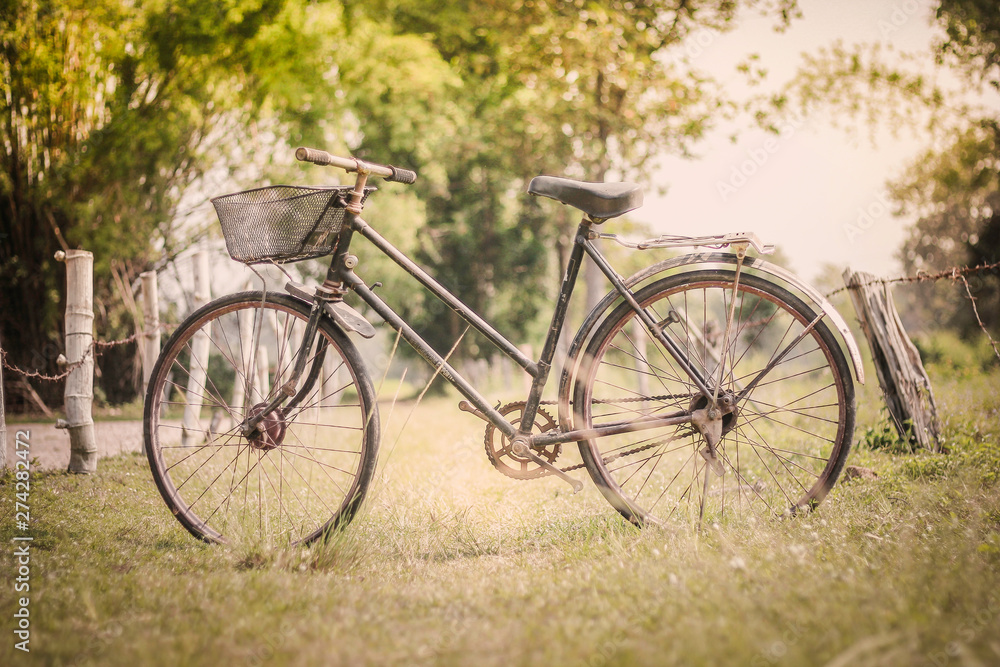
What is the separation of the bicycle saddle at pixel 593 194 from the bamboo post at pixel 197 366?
2.96m

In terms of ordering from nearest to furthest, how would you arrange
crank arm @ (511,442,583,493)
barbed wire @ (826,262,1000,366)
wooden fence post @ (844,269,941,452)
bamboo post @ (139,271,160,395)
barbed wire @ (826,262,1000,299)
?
crank arm @ (511,442,583,493) → barbed wire @ (826,262,1000,366) → barbed wire @ (826,262,1000,299) → wooden fence post @ (844,269,941,452) → bamboo post @ (139,271,160,395)

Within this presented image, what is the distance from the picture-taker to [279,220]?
7.98 feet

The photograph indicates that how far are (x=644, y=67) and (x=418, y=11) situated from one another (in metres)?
7.04

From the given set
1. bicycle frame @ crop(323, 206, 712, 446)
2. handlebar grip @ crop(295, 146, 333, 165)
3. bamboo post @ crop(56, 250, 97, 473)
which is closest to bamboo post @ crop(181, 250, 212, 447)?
bamboo post @ crop(56, 250, 97, 473)

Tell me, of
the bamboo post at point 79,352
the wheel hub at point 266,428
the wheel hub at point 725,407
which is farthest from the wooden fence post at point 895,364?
the bamboo post at point 79,352

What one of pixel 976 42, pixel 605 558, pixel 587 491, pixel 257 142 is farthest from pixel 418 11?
pixel 605 558

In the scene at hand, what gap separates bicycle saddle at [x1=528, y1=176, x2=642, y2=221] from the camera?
2520mm

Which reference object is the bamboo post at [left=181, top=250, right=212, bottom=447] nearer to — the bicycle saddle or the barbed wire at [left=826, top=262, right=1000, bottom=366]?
the bicycle saddle

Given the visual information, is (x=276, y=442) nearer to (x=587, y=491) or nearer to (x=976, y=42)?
(x=587, y=491)

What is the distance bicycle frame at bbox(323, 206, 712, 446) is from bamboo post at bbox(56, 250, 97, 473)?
8.00 feet

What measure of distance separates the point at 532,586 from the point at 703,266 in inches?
A: 61.9

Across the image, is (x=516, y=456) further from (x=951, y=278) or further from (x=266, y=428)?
(x=951, y=278)

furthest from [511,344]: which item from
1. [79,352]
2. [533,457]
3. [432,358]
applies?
[79,352]

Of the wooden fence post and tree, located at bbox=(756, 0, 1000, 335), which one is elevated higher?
tree, located at bbox=(756, 0, 1000, 335)
